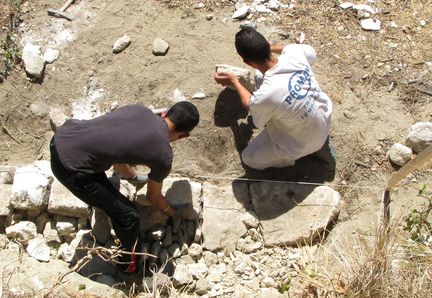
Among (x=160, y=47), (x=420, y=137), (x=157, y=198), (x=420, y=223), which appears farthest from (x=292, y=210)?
(x=160, y=47)

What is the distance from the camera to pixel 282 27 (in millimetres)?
5461

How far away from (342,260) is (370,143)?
1.21m

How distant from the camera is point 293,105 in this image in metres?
4.18

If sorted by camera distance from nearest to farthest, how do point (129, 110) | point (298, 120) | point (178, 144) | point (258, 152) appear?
point (129, 110)
point (298, 120)
point (258, 152)
point (178, 144)

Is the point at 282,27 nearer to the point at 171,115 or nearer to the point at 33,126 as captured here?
the point at 171,115

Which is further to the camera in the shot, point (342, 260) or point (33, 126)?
point (33, 126)

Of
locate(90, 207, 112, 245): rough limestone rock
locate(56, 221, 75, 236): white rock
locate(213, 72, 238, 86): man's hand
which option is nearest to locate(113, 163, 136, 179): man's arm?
locate(90, 207, 112, 245): rough limestone rock

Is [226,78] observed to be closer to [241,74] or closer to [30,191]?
[241,74]

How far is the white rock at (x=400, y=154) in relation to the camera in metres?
4.62

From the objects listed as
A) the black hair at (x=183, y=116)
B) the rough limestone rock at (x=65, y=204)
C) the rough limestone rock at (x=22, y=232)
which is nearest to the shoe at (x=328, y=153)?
the black hair at (x=183, y=116)

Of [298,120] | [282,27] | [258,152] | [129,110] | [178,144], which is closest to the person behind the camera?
[129,110]

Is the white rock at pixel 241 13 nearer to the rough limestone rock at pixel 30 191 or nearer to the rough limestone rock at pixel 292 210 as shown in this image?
the rough limestone rock at pixel 292 210

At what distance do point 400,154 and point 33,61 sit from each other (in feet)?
11.2

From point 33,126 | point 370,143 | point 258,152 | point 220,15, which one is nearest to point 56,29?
point 33,126
